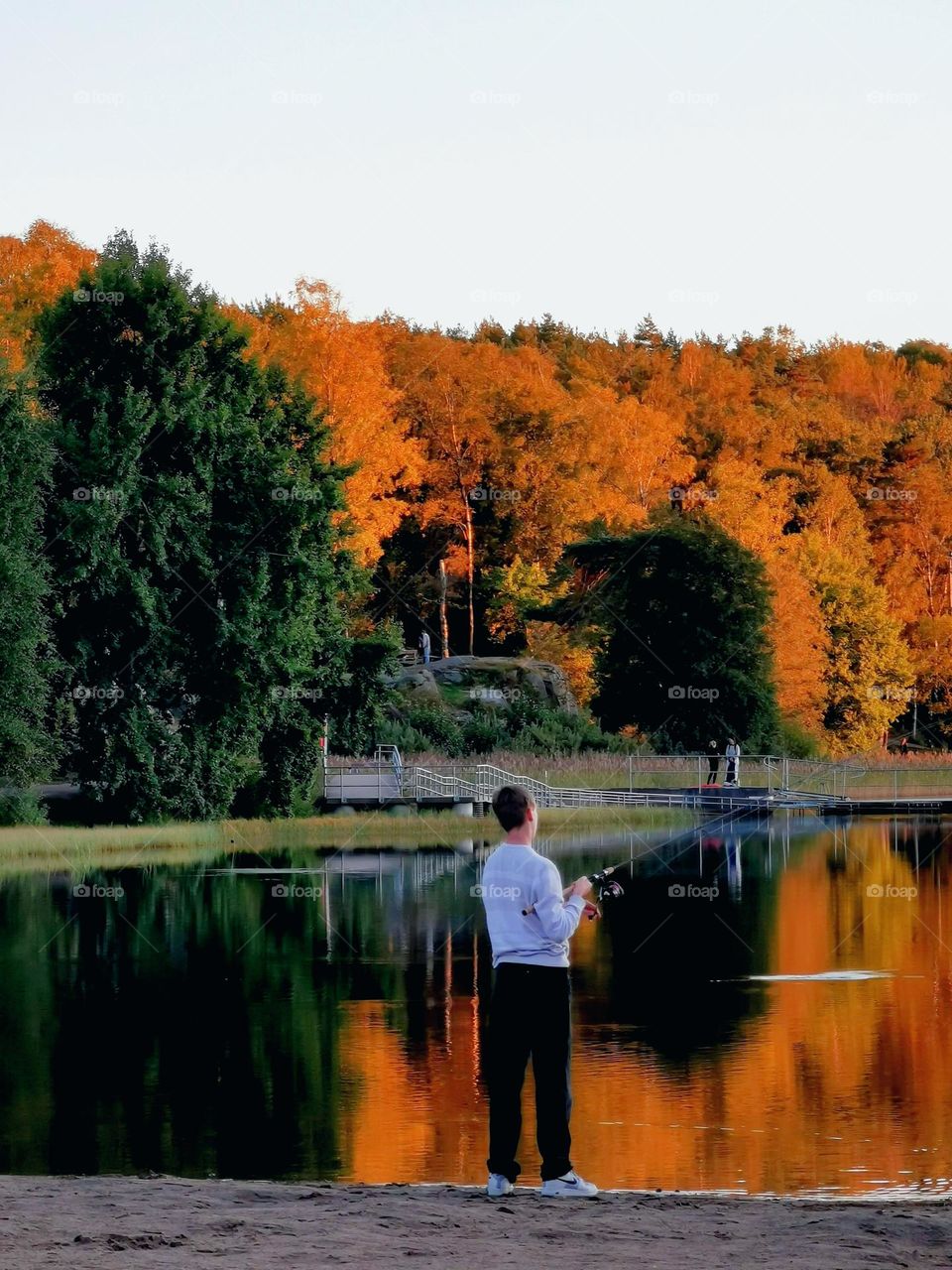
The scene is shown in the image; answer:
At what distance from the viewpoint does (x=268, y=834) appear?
40.2 metres

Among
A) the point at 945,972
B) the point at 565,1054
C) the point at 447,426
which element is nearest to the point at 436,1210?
the point at 565,1054

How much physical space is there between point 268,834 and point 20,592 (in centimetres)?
884

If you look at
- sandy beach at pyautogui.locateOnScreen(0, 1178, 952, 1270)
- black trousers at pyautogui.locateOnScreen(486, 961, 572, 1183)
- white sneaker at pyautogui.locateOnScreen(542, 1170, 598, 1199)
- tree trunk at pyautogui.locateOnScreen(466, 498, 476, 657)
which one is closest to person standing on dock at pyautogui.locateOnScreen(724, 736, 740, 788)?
tree trunk at pyautogui.locateOnScreen(466, 498, 476, 657)

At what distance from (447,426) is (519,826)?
6396cm

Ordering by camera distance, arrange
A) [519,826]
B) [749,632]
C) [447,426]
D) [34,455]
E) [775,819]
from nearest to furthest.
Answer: [519,826] → [34,455] → [775,819] → [749,632] → [447,426]

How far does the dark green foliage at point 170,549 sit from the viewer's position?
3794 centimetres

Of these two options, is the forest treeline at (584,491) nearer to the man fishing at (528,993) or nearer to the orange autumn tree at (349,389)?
the orange autumn tree at (349,389)

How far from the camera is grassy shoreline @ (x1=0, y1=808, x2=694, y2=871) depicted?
34156mm

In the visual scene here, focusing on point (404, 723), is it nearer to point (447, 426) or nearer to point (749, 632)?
point (749, 632)

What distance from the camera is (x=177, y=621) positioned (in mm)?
40156

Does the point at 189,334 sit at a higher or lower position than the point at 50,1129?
higher

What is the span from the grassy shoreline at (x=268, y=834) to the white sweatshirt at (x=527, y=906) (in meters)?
25.2

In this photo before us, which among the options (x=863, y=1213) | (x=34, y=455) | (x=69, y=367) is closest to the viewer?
(x=863, y=1213)

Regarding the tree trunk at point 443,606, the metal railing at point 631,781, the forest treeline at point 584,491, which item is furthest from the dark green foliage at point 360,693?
the tree trunk at point 443,606
